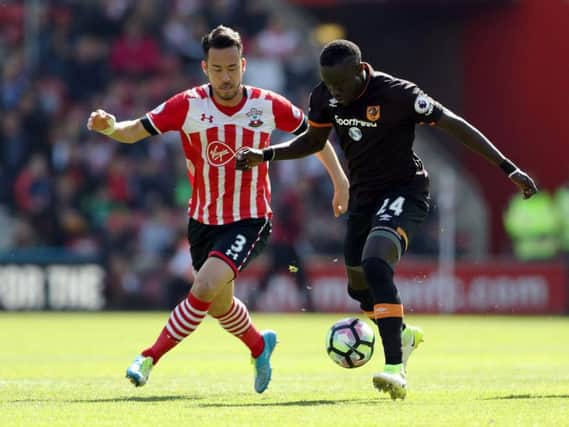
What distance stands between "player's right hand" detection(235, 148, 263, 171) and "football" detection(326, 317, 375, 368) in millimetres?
1330

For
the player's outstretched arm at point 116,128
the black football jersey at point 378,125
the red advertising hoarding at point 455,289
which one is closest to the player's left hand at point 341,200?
the black football jersey at point 378,125

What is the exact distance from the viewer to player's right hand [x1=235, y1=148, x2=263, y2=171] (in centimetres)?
935

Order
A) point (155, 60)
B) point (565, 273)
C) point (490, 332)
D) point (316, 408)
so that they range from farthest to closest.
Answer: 1. point (155, 60)
2. point (565, 273)
3. point (490, 332)
4. point (316, 408)

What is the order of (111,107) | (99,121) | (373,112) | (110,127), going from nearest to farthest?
(373,112)
(99,121)
(110,127)
(111,107)

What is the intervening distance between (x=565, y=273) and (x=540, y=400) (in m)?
15.3

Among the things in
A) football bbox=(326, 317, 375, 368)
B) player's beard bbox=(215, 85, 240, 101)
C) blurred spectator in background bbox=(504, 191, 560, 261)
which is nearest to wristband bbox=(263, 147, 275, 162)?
player's beard bbox=(215, 85, 240, 101)

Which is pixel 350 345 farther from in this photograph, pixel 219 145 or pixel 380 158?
pixel 219 145

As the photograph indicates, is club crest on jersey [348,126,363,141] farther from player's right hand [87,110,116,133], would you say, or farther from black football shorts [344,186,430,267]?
player's right hand [87,110,116,133]

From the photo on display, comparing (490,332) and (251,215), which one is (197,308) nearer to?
(251,215)

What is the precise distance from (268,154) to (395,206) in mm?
924

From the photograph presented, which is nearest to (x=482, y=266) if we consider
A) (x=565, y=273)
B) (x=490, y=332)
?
(x=565, y=273)

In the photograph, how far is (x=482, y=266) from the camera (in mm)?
24547

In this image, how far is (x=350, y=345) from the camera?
9.74 m

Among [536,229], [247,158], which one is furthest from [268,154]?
[536,229]
